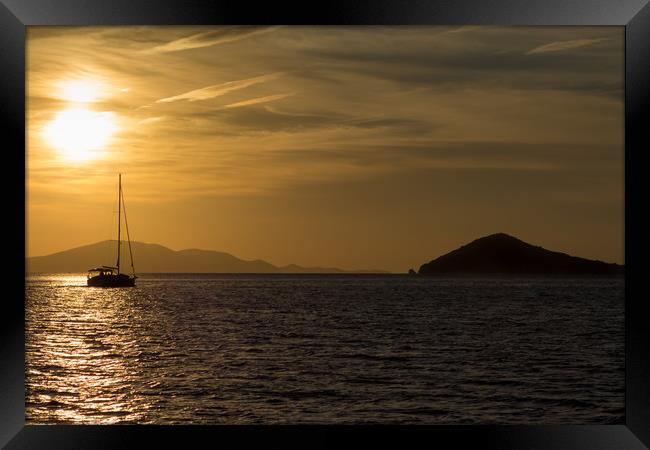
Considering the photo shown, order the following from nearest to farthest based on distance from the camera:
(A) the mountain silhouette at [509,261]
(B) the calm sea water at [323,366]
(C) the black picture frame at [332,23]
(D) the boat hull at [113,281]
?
(C) the black picture frame at [332,23], (B) the calm sea water at [323,366], (D) the boat hull at [113,281], (A) the mountain silhouette at [509,261]

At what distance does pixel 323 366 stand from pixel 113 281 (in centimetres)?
3032

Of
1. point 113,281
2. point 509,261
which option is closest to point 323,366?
point 113,281

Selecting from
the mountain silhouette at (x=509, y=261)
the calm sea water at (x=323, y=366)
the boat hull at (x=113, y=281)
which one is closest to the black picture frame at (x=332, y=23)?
the calm sea water at (x=323, y=366)

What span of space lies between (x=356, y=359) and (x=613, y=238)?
27110mm

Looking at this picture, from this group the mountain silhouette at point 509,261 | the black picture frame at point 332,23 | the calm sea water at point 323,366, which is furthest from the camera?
the mountain silhouette at point 509,261

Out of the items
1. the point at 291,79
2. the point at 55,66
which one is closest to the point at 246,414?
the point at 55,66

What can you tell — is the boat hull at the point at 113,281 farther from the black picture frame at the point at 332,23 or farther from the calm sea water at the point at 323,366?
the black picture frame at the point at 332,23

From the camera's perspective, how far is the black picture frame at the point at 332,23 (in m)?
2.79

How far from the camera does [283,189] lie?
46906mm

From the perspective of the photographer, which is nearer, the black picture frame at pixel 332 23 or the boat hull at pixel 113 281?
the black picture frame at pixel 332 23

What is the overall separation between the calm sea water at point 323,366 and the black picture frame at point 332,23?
7492mm

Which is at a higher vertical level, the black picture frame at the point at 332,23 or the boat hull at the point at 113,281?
the black picture frame at the point at 332,23

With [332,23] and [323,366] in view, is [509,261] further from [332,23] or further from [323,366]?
[332,23]

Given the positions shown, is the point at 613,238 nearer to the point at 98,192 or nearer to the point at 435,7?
the point at 98,192
